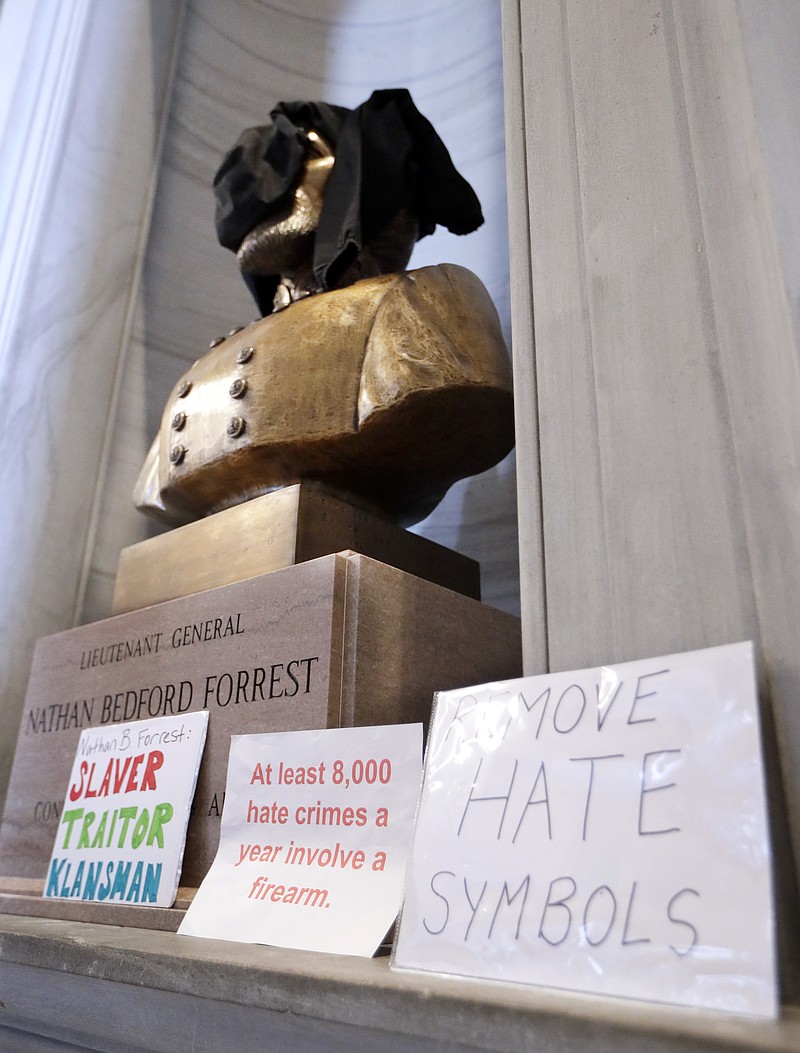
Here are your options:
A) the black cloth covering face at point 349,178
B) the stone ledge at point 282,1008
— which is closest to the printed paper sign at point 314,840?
the stone ledge at point 282,1008

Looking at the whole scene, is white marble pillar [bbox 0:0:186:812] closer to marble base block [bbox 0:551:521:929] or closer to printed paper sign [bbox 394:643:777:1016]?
marble base block [bbox 0:551:521:929]

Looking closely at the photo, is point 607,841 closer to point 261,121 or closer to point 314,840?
point 314,840

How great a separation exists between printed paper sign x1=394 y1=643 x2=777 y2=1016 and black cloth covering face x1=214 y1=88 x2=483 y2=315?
0.80 metres

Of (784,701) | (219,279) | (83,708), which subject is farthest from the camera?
(219,279)

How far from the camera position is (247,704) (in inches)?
34.9

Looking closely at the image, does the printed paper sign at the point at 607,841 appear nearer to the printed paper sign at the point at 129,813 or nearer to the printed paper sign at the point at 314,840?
the printed paper sign at the point at 314,840

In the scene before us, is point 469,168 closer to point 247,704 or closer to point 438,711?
point 247,704

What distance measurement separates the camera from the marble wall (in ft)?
5.25

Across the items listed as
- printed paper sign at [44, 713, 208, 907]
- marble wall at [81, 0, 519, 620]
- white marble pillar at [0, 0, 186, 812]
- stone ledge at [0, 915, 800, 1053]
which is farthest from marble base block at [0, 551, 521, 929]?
marble wall at [81, 0, 519, 620]

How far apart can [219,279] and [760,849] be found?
167 cm

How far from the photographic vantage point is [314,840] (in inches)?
29.5

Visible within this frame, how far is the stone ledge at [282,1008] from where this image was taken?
0.41 metres

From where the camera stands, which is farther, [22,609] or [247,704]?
[22,609]

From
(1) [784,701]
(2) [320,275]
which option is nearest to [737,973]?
(1) [784,701]
